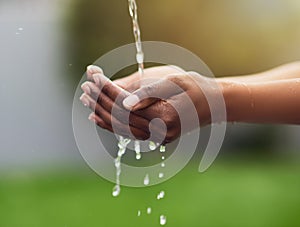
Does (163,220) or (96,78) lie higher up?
(96,78)

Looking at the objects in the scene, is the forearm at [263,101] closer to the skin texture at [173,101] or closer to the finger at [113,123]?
the skin texture at [173,101]

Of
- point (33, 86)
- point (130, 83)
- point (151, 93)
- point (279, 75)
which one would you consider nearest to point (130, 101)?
point (151, 93)

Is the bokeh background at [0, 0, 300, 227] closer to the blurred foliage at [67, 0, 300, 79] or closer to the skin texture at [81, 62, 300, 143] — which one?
the blurred foliage at [67, 0, 300, 79]

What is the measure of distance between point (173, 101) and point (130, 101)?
6 cm

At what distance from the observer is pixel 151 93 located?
1.21 m

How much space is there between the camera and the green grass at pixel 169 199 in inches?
116

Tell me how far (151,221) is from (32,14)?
1110 millimetres

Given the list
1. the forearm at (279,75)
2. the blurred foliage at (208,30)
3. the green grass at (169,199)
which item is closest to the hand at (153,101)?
the forearm at (279,75)

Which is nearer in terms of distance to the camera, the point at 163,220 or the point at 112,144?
the point at 163,220

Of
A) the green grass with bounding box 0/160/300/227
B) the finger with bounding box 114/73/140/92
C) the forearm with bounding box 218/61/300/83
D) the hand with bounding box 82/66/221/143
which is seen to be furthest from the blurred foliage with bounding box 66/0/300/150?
the hand with bounding box 82/66/221/143

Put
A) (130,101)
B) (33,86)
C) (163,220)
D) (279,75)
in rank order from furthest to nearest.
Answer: (33,86) → (163,220) → (279,75) → (130,101)

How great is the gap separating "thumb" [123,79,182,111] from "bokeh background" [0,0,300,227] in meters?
1.68

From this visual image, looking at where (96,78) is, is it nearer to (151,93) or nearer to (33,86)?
(151,93)

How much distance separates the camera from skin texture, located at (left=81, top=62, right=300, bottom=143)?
1.22m
